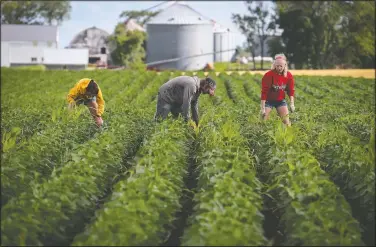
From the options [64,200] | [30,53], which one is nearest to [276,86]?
[64,200]

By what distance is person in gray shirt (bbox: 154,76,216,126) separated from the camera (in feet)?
35.7

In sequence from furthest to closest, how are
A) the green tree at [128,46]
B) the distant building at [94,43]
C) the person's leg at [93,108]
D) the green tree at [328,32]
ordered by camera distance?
the distant building at [94,43]
the green tree at [128,46]
the green tree at [328,32]
the person's leg at [93,108]

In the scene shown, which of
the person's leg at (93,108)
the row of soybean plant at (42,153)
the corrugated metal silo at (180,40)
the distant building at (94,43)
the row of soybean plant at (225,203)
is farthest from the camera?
the distant building at (94,43)

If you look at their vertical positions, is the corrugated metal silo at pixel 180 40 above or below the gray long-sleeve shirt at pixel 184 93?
above

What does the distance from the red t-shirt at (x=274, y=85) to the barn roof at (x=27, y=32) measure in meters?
71.0

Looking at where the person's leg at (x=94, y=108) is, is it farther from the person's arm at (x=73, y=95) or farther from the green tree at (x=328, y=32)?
the green tree at (x=328, y=32)

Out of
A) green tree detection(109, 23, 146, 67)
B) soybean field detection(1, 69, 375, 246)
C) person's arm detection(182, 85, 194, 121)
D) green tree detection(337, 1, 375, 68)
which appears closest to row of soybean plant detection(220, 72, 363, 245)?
soybean field detection(1, 69, 375, 246)

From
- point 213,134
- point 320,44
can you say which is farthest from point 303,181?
point 320,44

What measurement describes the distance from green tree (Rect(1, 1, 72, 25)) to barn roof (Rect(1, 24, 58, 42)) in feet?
46.0

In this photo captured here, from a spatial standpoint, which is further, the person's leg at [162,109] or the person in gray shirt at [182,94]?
the person's leg at [162,109]

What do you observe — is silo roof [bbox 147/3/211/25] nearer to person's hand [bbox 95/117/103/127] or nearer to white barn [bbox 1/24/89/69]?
white barn [bbox 1/24/89/69]

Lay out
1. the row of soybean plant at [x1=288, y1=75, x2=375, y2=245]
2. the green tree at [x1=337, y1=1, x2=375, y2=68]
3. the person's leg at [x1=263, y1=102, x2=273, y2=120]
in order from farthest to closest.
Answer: the green tree at [x1=337, y1=1, x2=375, y2=68]
the person's leg at [x1=263, y1=102, x2=273, y2=120]
the row of soybean plant at [x1=288, y1=75, x2=375, y2=245]

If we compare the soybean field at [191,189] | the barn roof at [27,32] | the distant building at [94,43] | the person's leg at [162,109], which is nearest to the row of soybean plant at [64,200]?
the soybean field at [191,189]

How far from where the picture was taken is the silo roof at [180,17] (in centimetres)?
6425
